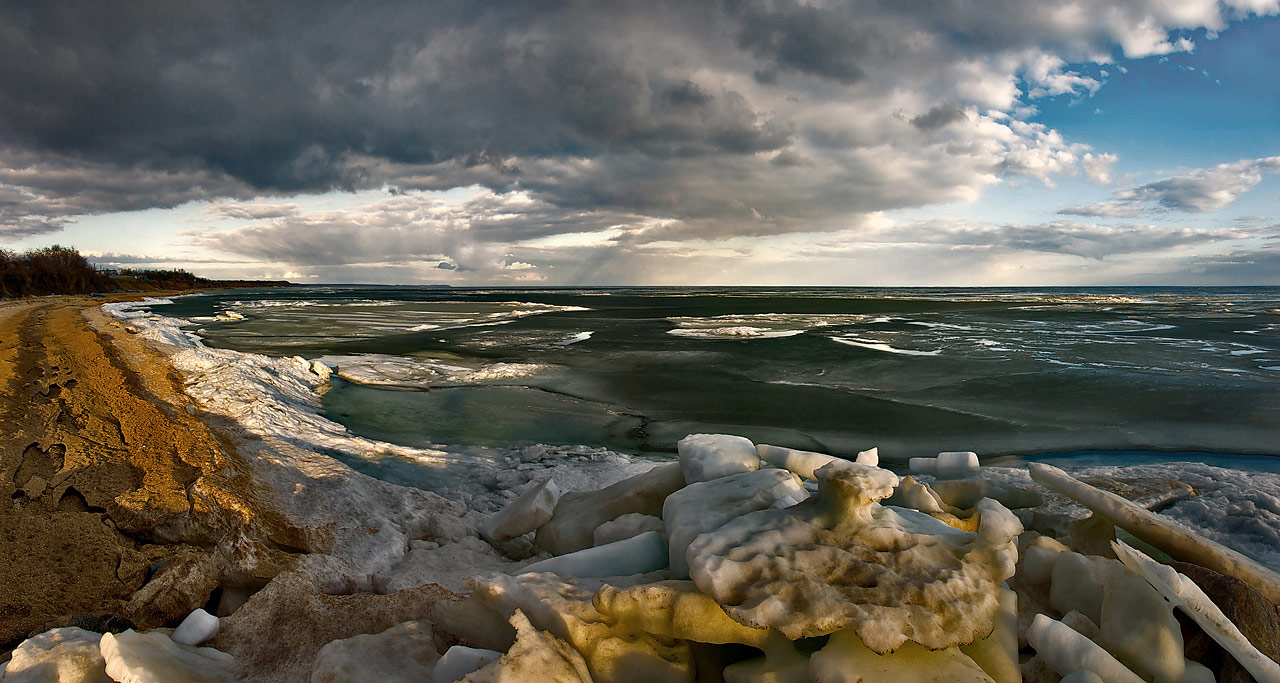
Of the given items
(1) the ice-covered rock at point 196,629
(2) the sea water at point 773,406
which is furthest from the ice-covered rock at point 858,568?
(2) the sea water at point 773,406

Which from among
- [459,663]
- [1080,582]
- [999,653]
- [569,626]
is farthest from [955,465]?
[459,663]

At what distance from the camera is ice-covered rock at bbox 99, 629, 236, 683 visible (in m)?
1.97

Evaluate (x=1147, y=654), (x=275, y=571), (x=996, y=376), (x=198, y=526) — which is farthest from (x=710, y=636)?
(x=996, y=376)

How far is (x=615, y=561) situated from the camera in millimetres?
2754

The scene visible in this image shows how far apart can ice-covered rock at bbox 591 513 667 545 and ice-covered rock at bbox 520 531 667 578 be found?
12.1 inches

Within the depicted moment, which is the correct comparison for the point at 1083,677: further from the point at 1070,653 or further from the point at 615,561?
the point at 615,561

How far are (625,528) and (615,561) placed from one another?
1.56 feet

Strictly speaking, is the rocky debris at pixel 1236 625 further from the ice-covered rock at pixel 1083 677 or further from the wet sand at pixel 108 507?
the wet sand at pixel 108 507

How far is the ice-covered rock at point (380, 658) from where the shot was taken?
2.08m

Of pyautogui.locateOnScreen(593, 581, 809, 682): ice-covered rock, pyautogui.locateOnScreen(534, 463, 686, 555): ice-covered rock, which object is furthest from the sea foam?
pyautogui.locateOnScreen(593, 581, 809, 682): ice-covered rock

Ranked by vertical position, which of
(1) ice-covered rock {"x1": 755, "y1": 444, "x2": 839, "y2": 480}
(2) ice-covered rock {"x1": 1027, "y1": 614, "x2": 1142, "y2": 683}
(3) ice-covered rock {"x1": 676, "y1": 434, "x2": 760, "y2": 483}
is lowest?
(2) ice-covered rock {"x1": 1027, "y1": 614, "x2": 1142, "y2": 683}

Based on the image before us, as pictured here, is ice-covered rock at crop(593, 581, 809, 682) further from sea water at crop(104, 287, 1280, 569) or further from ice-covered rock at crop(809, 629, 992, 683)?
sea water at crop(104, 287, 1280, 569)

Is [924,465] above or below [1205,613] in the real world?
below

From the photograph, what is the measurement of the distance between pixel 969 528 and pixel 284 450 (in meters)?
5.68
